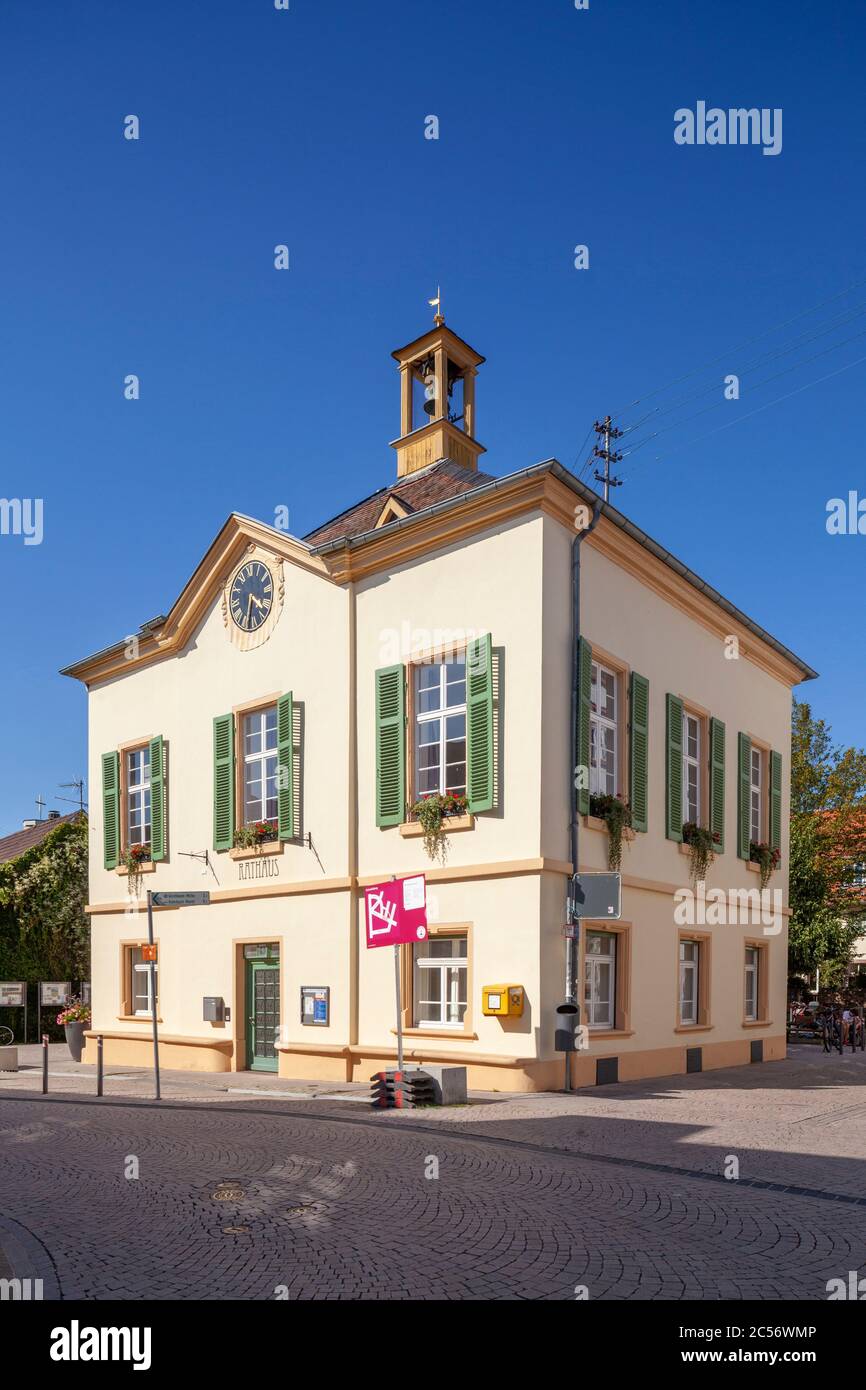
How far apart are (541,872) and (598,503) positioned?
550cm

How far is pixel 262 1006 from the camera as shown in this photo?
19.6 meters

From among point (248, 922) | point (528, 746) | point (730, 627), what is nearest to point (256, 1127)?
point (528, 746)

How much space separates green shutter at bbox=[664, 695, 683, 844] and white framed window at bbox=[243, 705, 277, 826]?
22.1 feet

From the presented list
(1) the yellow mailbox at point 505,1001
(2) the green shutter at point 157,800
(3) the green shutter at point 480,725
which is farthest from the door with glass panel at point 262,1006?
(3) the green shutter at point 480,725

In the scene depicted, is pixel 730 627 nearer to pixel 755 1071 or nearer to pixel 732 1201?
pixel 755 1071

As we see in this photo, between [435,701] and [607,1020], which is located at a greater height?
[435,701]

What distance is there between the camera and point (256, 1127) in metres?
11.9

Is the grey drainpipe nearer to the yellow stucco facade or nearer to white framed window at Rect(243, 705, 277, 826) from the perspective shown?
the yellow stucco facade

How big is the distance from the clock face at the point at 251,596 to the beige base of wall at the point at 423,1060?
7.45 metres

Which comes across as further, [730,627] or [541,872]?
[730,627]

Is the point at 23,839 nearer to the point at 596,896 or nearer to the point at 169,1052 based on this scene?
the point at 169,1052

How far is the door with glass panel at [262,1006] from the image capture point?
63.3ft

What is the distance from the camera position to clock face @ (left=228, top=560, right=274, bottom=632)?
2028 cm

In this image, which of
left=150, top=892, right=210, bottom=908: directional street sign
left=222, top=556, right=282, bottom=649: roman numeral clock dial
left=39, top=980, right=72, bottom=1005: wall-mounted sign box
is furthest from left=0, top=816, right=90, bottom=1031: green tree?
left=150, top=892, right=210, bottom=908: directional street sign
